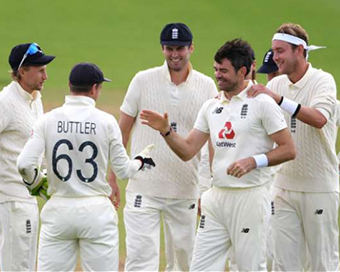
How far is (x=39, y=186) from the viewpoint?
7230 mm

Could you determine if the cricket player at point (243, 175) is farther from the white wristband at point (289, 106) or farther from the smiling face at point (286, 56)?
the smiling face at point (286, 56)

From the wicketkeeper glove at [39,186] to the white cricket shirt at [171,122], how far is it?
116 centimetres

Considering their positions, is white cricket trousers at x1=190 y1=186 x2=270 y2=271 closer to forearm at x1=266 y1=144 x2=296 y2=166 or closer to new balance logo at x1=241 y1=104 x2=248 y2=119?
forearm at x1=266 y1=144 x2=296 y2=166

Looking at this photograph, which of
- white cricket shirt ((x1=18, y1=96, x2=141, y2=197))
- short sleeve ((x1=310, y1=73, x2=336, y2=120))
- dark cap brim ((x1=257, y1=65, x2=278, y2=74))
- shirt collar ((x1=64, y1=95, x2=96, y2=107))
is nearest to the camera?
white cricket shirt ((x1=18, y1=96, x2=141, y2=197))

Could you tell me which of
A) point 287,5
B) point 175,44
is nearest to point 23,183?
point 175,44

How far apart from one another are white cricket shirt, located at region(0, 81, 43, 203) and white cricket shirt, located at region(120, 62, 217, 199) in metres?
0.94

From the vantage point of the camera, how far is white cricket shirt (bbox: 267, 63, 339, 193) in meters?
7.89

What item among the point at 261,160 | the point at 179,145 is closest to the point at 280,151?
the point at 261,160

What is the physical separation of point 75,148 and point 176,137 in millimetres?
914

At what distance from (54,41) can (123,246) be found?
15.6m

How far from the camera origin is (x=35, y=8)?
94.0 ft

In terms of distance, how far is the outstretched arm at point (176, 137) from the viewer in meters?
7.27

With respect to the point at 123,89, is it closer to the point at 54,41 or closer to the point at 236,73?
the point at 54,41

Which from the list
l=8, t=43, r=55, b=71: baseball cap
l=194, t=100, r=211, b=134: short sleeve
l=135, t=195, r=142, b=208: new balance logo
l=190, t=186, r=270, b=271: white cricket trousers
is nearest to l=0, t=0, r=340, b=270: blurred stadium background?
l=135, t=195, r=142, b=208: new balance logo
